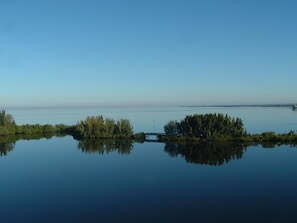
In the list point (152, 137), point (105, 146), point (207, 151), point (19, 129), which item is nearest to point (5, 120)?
point (19, 129)

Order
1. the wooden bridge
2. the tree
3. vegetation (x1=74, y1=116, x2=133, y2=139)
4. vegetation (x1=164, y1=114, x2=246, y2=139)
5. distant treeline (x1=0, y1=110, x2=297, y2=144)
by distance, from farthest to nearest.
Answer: the tree, vegetation (x1=74, y1=116, x2=133, y2=139), the wooden bridge, vegetation (x1=164, y1=114, x2=246, y2=139), distant treeline (x1=0, y1=110, x2=297, y2=144)

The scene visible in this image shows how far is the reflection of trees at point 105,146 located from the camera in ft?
177

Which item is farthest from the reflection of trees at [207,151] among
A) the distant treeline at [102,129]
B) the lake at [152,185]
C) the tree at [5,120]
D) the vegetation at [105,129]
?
the tree at [5,120]

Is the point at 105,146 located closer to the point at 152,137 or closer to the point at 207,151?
the point at 152,137

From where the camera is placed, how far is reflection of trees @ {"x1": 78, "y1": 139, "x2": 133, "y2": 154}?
53875 mm

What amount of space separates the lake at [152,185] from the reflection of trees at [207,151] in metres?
0.15

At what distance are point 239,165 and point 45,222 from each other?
26.9 meters

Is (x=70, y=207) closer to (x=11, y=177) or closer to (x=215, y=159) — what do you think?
(x=11, y=177)

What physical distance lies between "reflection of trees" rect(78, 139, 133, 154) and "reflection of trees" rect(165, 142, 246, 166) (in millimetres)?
7744

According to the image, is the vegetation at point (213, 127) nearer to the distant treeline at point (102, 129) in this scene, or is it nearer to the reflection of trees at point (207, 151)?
the reflection of trees at point (207, 151)

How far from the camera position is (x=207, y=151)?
50.5 m

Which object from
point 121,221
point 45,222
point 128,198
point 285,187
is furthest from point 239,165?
point 45,222

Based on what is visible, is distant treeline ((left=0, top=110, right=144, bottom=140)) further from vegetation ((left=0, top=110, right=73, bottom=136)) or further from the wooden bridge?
the wooden bridge

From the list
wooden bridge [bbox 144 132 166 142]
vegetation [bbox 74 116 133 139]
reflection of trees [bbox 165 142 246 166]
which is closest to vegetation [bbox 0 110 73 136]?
vegetation [bbox 74 116 133 139]
